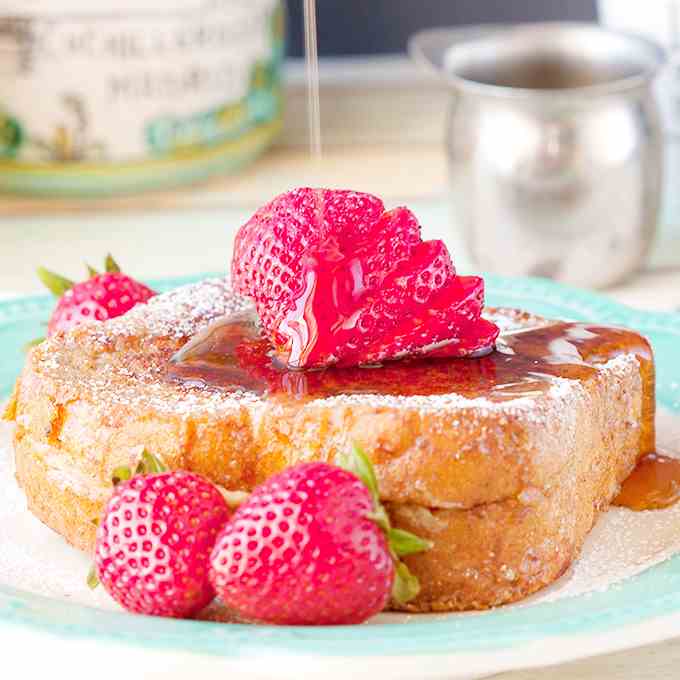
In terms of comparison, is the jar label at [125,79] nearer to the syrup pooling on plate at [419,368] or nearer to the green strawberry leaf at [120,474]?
the syrup pooling on plate at [419,368]

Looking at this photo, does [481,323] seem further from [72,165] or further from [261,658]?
[72,165]

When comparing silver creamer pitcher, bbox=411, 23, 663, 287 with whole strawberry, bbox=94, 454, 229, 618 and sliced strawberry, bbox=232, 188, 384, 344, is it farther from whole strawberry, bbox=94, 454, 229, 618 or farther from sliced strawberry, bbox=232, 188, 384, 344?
whole strawberry, bbox=94, 454, 229, 618

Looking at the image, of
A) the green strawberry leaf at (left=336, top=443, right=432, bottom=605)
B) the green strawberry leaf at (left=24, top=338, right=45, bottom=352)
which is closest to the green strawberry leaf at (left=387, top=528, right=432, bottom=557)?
the green strawberry leaf at (left=336, top=443, right=432, bottom=605)

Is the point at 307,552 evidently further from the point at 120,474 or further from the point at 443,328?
the point at 443,328

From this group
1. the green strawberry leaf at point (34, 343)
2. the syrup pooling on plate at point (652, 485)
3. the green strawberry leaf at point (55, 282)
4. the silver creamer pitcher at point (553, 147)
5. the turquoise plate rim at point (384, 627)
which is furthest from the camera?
the silver creamer pitcher at point (553, 147)

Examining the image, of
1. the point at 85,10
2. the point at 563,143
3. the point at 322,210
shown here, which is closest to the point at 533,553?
the point at 322,210

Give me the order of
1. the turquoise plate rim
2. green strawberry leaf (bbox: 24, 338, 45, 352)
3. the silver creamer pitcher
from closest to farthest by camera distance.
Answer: the turquoise plate rim, green strawberry leaf (bbox: 24, 338, 45, 352), the silver creamer pitcher

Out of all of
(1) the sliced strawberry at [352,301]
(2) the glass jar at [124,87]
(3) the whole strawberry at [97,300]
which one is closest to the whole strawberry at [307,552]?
(1) the sliced strawberry at [352,301]
